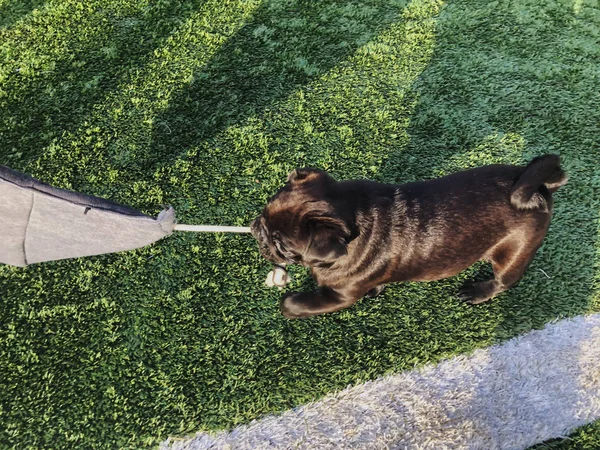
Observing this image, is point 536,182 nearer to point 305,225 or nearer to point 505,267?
point 505,267

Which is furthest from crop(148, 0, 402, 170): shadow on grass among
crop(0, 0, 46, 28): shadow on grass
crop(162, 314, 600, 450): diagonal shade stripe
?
crop(162, 314, 600, 450): diagonal shade stripe

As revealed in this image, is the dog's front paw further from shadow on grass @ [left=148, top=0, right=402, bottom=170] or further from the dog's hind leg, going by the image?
shadow on grass @ [left=148, top=0, right=402, bottom=170]

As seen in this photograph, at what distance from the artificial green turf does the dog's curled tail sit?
0.99 m

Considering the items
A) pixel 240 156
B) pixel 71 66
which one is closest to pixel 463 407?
pixel 240 156

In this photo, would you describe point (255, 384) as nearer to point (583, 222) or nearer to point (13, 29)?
point (583, 222)

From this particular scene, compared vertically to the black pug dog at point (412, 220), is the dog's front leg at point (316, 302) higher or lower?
lower

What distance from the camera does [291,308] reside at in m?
3.01

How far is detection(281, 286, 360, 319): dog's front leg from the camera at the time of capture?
110 inches

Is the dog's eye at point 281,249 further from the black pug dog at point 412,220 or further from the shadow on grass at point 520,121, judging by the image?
the shadow on grass at point 520,121

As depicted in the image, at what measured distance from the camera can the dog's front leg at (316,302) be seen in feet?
9.16

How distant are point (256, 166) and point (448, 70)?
2.33 m

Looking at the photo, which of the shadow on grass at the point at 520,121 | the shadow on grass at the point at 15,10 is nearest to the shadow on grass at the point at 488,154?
the shadow on grass at the point at 520,121

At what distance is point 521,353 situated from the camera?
10.2 ft

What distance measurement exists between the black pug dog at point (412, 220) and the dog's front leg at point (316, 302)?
38mm
